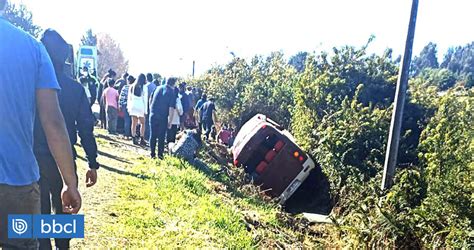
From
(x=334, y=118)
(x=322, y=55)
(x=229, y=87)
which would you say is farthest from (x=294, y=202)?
(x=229, y=87)

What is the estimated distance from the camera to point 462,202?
4.54m

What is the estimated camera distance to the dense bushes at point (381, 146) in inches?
189

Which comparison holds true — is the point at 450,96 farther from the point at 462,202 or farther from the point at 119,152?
the point at 119,152

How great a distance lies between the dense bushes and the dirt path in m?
3.08

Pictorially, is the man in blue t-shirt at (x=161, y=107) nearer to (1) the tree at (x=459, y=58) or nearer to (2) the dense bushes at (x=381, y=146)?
(2) the dense bushes at (x=381, y=146)

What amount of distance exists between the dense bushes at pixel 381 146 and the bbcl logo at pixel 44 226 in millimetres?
→ 3740

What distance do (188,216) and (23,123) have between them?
3.36 meters

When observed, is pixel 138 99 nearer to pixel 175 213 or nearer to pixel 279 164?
pixel 279 164

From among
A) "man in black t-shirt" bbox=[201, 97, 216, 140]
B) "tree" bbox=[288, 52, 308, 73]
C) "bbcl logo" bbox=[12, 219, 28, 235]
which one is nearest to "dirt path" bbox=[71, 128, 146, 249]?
"bbcl logo" bbox=[12, 219, 28, 235]

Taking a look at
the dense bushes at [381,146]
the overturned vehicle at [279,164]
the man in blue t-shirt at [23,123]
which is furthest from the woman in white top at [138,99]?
the man in blue t-shirt at [23,123]

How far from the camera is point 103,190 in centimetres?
585

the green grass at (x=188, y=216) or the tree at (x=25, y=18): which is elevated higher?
the tree at (x=25, y=18)

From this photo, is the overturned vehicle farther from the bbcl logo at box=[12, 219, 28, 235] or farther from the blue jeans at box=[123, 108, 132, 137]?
the bbcl logo at box=[12, 219, 28, 235]

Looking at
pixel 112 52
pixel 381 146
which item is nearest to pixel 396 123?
pixel 381 146
